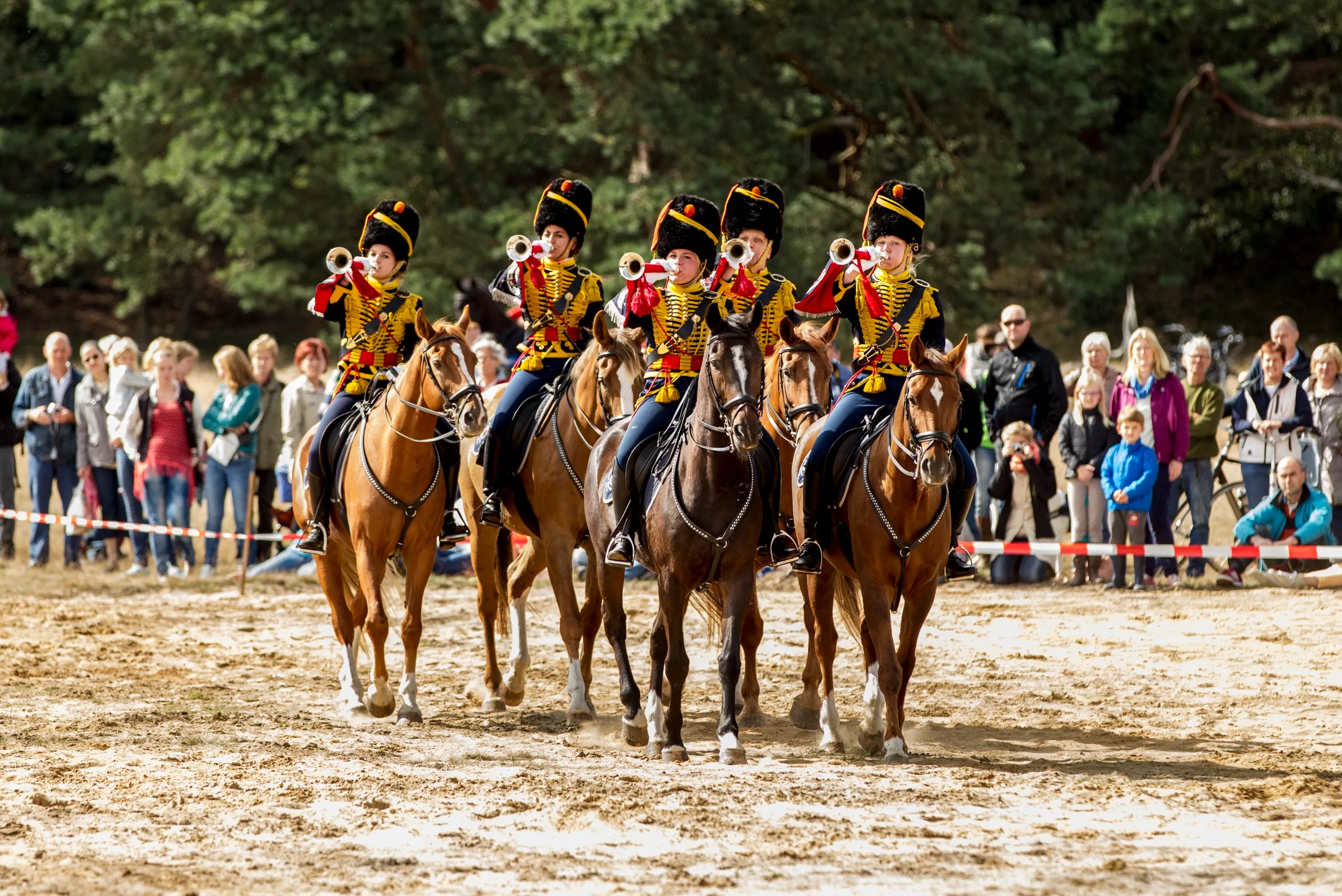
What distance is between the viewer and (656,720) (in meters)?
8.80

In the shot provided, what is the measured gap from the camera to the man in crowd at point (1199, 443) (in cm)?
1479

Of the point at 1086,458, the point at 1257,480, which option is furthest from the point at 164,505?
the point at 1257,480

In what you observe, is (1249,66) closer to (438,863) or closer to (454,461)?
(454,461)

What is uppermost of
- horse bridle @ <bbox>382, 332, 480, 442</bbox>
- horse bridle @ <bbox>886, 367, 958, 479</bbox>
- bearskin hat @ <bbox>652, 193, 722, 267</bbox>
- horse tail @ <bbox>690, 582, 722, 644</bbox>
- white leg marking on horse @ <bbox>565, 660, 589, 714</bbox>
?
bearskin hat @ <bbox>652, 193, 722, 267</bbox>

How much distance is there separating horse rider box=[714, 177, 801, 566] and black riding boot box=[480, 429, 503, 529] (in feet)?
5.61

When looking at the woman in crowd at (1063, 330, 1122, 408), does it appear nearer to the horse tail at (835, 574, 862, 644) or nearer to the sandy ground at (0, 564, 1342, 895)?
the sandy ground at (0, 564, 1342, 895)

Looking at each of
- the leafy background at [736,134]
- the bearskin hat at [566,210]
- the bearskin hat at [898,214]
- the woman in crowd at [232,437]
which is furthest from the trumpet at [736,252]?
the leafy background at [736,134]

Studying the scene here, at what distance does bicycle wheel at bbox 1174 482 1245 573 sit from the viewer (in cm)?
1506

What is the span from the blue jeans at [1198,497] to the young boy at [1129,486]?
656mm

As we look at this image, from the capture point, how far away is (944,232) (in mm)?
28297

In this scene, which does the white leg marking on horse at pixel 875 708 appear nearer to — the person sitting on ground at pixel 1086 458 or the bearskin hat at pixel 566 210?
the bearskin hat at pixel 566 210

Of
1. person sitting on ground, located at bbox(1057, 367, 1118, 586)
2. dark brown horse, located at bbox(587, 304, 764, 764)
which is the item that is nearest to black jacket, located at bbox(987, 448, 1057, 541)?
person sitting on ground, located at bbox(1057, 367, 1118, 586)

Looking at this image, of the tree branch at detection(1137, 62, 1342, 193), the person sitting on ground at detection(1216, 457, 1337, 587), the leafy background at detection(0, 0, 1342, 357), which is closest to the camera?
the person sitting on ground at detection(1216, 457, 1337, 587)

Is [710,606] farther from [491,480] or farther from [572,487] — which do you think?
[491,480]
